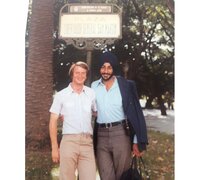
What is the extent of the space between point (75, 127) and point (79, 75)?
0.20 metres

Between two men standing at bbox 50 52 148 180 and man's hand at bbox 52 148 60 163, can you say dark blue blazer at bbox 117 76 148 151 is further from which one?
man's hand at bbox 52 148 60 163

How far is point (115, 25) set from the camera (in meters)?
1.78

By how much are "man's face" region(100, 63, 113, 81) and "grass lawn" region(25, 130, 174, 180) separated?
27 cm

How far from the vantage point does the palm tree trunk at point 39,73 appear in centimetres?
175

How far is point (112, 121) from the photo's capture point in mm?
1695

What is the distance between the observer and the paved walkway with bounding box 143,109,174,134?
1718 mm

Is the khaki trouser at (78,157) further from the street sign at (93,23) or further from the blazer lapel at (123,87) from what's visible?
the street sign at (93,23)

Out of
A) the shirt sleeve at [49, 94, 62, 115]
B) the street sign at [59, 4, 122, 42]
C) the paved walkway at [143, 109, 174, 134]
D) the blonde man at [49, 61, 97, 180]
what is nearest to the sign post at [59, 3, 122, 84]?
the street sign at [59, 4, 122, 42]

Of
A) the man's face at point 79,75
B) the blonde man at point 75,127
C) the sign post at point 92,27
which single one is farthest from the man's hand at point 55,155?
the sign post at point 92,27

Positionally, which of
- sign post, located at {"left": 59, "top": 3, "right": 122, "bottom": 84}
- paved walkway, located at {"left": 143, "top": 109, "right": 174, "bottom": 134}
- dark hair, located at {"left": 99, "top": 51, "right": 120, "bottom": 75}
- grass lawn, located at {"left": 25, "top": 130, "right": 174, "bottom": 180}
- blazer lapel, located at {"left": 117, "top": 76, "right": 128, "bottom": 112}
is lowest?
grass lawn, located at {"left": 25, "top": 130, "right": 174, "bottom": 180}
